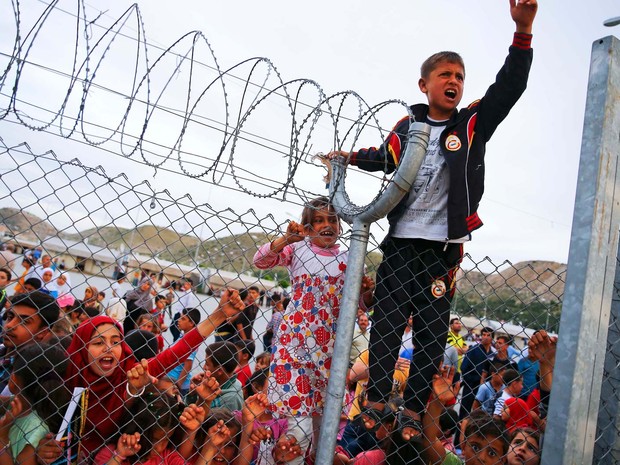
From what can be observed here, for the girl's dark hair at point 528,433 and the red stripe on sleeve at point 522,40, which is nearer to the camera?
the red stripe on sleeve at point 522,40

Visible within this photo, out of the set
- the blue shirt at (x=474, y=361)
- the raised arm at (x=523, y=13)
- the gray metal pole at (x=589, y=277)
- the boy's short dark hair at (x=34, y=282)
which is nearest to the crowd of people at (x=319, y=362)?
the raised arm at (x=523, y=13)

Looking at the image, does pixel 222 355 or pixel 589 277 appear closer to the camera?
pixel 589 277

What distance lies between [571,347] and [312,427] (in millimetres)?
1517

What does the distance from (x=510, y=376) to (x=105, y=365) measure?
13.6 ft

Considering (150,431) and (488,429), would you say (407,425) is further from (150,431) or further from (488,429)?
(150,431)

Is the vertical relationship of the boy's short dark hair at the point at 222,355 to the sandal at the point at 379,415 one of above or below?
below

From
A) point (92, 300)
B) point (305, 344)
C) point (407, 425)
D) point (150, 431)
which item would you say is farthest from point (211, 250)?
point (407, 425)

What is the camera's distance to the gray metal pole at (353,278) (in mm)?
1898

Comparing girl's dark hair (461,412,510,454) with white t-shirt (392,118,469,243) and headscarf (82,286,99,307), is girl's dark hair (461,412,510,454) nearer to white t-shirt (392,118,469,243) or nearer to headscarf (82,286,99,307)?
white t-shirt (392,118,469,243)

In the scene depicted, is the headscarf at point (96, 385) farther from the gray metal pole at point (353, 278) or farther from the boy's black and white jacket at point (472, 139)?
the boy's black and white jacket at point (472, 139)

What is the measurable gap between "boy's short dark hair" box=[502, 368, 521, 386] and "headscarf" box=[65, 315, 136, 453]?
3.78 metres

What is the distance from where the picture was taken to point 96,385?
2.61 meters

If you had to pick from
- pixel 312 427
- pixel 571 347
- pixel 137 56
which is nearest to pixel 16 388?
pixel 312 427

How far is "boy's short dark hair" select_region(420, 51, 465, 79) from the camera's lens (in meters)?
2.83
